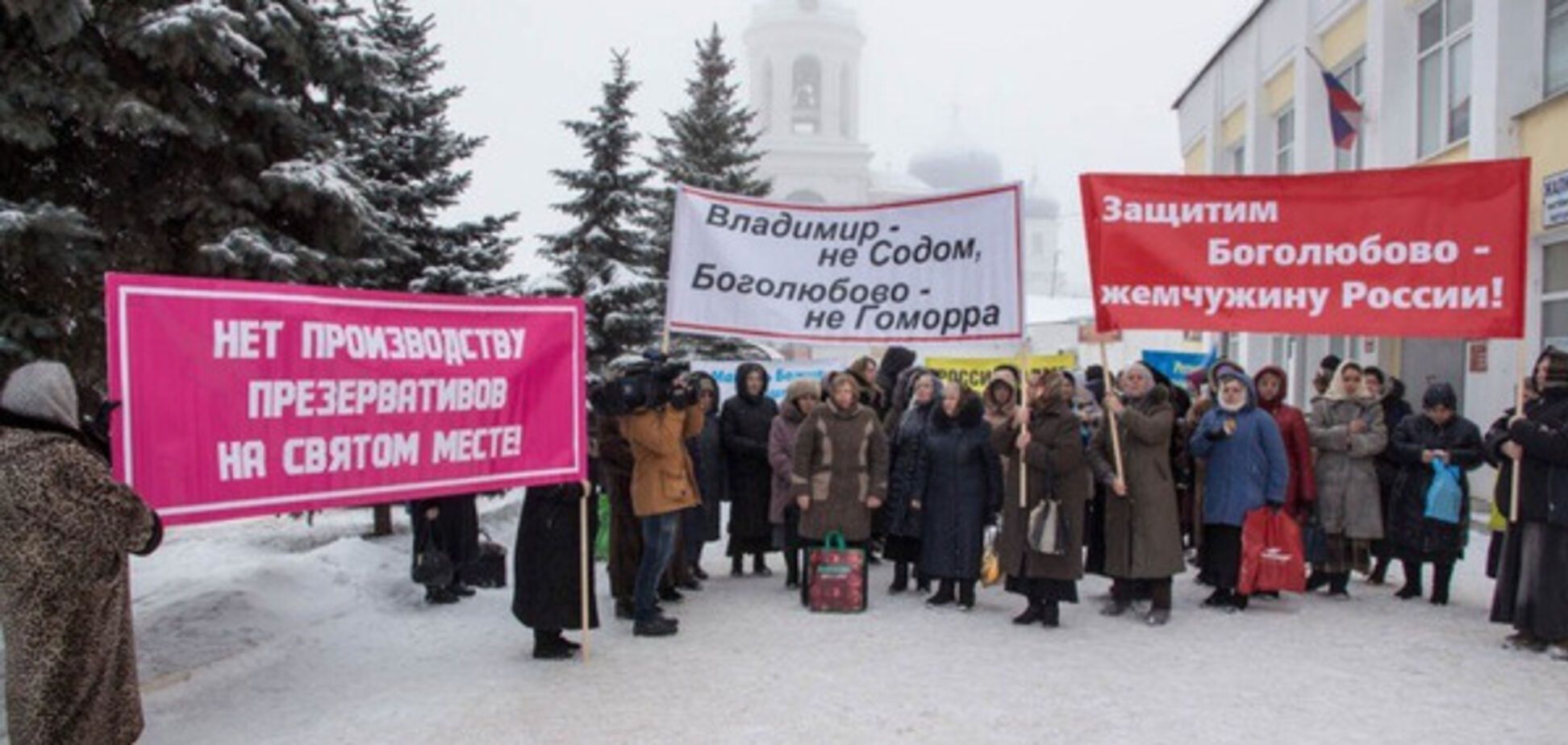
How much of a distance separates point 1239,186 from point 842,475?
11.4 feet

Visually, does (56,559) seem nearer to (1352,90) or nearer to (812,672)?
(812,672)

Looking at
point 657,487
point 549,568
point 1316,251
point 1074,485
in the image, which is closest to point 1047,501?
point 1074,485

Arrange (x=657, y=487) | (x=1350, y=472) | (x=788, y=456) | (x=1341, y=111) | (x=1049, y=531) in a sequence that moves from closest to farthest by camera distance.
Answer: (x=657, y=487), (x=1049, y=531), (x=1350, y=472), (x=788, y=456), (x=1341, y=111)

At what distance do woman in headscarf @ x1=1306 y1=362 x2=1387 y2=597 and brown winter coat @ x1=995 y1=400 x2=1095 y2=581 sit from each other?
211 centimetres

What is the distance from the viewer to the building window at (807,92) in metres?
79.9

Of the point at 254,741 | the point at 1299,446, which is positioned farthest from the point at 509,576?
the point at 1299,446

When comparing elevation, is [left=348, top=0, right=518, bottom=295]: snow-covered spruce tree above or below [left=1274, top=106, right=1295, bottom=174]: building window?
below

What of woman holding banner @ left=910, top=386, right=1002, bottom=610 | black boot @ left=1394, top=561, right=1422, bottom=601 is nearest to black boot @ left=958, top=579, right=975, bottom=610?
woman holding banner @ left=910, top=386, right=1002, bottom=610

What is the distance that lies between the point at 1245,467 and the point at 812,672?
368cm

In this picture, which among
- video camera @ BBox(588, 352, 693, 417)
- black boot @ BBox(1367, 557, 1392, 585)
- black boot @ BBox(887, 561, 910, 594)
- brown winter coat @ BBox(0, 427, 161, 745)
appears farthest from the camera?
black boot @ BBox(1367, 557, 1392, 585)

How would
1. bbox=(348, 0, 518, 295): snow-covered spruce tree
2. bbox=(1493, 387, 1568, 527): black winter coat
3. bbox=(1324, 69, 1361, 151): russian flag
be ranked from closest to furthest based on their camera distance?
bbox=(1493, 387, 1568, 527): black winter coat
bbox=(348, 0, 518, 295): snow-covered spruce tree
bbox=(1324, 69, 1361, 151): russian flag

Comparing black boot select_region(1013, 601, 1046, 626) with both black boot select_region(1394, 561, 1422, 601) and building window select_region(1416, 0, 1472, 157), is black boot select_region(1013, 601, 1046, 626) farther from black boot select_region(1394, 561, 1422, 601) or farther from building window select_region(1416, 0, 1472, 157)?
building window select_region(1416, 0, 1472, 157)

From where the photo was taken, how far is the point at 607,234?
1848cm

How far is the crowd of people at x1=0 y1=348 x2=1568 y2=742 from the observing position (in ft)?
22.3
